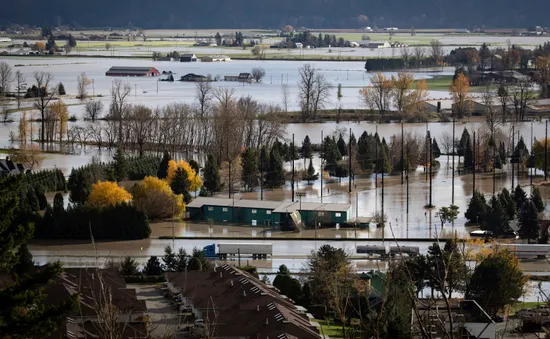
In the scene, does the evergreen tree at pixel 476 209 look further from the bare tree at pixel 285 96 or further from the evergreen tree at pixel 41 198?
the bare tree at pixel 285 96

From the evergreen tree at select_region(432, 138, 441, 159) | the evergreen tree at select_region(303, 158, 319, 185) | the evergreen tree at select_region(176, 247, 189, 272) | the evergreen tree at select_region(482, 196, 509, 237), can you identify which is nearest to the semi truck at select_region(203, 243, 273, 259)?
the evergreen tree at select_region(176, 247, 189, 272)

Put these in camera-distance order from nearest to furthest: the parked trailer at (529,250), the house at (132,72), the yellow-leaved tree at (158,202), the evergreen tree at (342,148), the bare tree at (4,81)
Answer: the parked trailer at (529,250) → the yellow-leaved tree at (158,202) → the evergreen tree at (342,148) → the bare tree at (4,81) → the house at (132,72)

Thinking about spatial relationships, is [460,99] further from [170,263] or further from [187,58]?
[187,58]

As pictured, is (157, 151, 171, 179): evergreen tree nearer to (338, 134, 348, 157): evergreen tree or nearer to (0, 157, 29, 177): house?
(0, 157, 29, 177): house

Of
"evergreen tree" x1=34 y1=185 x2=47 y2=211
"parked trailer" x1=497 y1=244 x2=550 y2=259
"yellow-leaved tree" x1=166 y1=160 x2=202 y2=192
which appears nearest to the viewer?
"parked trailer" x1=497 y1=244 x2=550 y2=259

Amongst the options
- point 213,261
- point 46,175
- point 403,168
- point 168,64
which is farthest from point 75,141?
point 168,64

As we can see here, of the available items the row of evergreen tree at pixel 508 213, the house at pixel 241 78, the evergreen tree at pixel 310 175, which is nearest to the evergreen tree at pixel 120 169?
the evergreen tree at pixel 310 175
